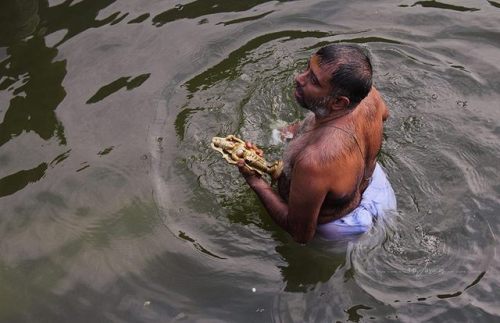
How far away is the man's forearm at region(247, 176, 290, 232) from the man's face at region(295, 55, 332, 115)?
675 mm

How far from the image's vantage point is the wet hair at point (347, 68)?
3.20 m

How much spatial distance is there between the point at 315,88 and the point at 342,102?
17 cm

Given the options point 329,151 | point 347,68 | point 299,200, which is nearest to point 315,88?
point 347,68

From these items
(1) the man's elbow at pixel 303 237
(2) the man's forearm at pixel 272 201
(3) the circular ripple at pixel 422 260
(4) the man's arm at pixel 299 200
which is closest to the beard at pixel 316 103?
(4) the man's arm at pixel 299 200

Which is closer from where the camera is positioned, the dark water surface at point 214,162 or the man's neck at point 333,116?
the man's neck at point 333,116

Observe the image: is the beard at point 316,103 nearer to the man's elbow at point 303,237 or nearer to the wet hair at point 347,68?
the wet hair at point 347,68

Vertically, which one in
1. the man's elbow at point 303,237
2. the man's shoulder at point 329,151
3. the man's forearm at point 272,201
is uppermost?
the man's shoulder at point 329,151

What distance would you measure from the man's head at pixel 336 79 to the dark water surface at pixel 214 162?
124 centimetres

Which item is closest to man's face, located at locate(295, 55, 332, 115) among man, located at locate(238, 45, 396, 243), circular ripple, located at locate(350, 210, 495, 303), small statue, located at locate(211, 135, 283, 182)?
man, located at locate(238, 45, 396, 243)

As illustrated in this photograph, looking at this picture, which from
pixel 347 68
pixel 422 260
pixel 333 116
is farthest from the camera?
pixel 422 260

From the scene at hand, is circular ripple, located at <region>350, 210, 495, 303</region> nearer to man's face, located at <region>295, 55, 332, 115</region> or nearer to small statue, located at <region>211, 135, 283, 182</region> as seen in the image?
small statue, located at <region>211, 135, 283, 182</region>

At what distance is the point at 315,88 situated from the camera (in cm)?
333

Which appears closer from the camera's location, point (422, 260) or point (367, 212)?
point (367, 212)

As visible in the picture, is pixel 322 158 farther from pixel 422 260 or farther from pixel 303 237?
pixel 422 260
